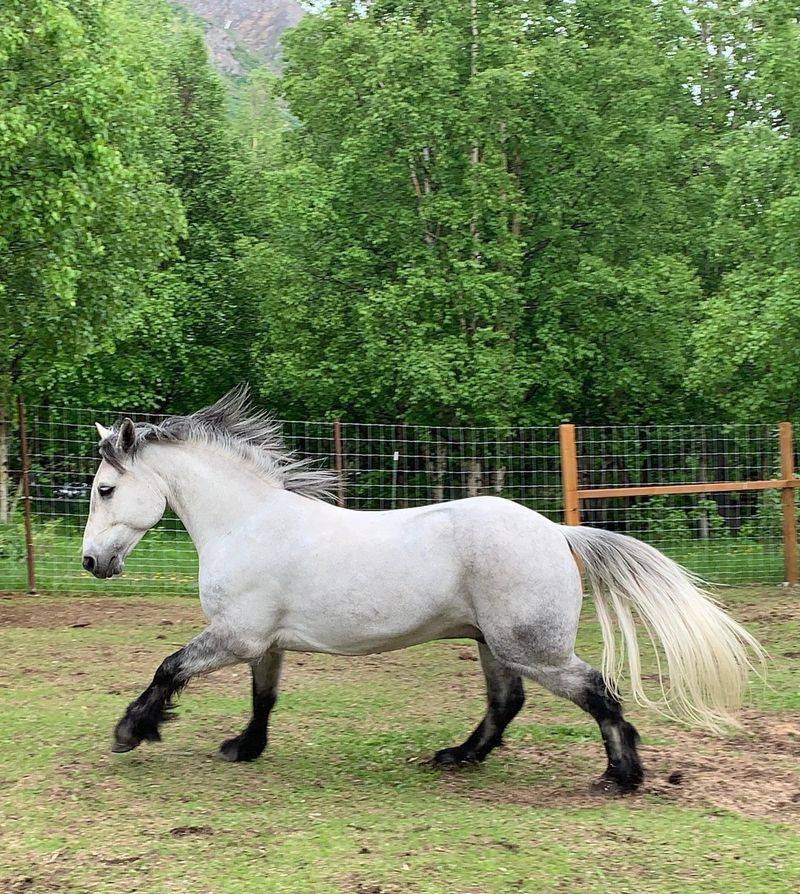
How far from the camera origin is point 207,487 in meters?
5.23

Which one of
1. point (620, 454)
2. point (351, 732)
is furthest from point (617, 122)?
point (351, 732)

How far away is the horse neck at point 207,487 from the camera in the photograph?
5.17 metres

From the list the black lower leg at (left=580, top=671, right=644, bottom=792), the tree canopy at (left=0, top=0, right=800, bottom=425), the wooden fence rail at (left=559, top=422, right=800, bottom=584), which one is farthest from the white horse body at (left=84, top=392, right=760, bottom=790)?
the tree canopy at (left=0, top=0, right=800, bottom=425)

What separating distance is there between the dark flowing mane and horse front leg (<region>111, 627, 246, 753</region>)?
2.80 ft

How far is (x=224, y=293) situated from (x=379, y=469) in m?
12.4

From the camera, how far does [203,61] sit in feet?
85.4

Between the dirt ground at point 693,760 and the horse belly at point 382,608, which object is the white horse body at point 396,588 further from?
the dirt ground at point 693,760

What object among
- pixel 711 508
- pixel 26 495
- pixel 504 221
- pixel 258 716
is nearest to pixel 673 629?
pixel 258 716

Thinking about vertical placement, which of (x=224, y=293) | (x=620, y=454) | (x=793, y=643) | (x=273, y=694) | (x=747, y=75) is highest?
(x=747, y=75)

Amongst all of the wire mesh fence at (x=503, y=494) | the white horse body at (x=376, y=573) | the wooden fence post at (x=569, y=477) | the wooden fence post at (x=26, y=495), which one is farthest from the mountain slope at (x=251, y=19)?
the white horse body at (x=376, y=573)

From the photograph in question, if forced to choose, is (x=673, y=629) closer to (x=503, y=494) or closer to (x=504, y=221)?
(x=503, y=494)

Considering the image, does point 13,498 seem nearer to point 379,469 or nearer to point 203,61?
point 379,469

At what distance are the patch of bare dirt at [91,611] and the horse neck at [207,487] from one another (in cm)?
432

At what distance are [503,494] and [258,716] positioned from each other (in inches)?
298
